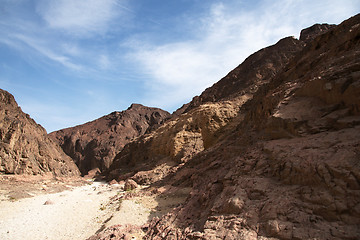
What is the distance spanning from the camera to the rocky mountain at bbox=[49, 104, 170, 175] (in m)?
58.4

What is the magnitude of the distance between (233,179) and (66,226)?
7.77 m

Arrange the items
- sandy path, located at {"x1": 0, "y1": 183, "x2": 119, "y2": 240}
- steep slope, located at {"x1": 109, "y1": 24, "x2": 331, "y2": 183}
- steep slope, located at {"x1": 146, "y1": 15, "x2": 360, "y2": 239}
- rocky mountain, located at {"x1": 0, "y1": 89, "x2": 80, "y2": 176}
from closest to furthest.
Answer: steep slope, located at {"x1": 146, "y1": 15, "x2": 360, "y2": 239}
sandy path, located at {"x1": 0, "y1": 183, "x2": 119, "y2": 240}
steep slope, located at {"x1": 109, "y1": 24, "x2": 331, "y2": 183}
rocky mountain, located at {"x1": 0, "y1": 89, "x2": 80, "y2": 176}

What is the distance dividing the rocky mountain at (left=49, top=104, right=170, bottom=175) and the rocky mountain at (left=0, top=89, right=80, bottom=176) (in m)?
23.2

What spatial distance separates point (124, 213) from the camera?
9.72 metres

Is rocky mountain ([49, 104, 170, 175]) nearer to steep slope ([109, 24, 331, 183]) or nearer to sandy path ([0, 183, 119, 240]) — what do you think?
steep slope ([109, 24, 331, 183])

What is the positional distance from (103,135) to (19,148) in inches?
1684

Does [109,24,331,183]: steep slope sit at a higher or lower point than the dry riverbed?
higher

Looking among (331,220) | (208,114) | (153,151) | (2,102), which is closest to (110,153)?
(2,102)

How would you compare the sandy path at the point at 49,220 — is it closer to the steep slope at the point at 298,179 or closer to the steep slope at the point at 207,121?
the steep slope at the point at 298,179

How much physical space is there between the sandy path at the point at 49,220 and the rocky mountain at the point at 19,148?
10457 millimetres

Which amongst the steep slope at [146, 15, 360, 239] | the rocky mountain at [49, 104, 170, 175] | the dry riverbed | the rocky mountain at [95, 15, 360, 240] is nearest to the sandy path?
the dry riverbed

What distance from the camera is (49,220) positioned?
1008 centimetres

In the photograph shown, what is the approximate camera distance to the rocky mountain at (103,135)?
2299 inches

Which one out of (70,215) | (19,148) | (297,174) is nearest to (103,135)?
(19,148)
